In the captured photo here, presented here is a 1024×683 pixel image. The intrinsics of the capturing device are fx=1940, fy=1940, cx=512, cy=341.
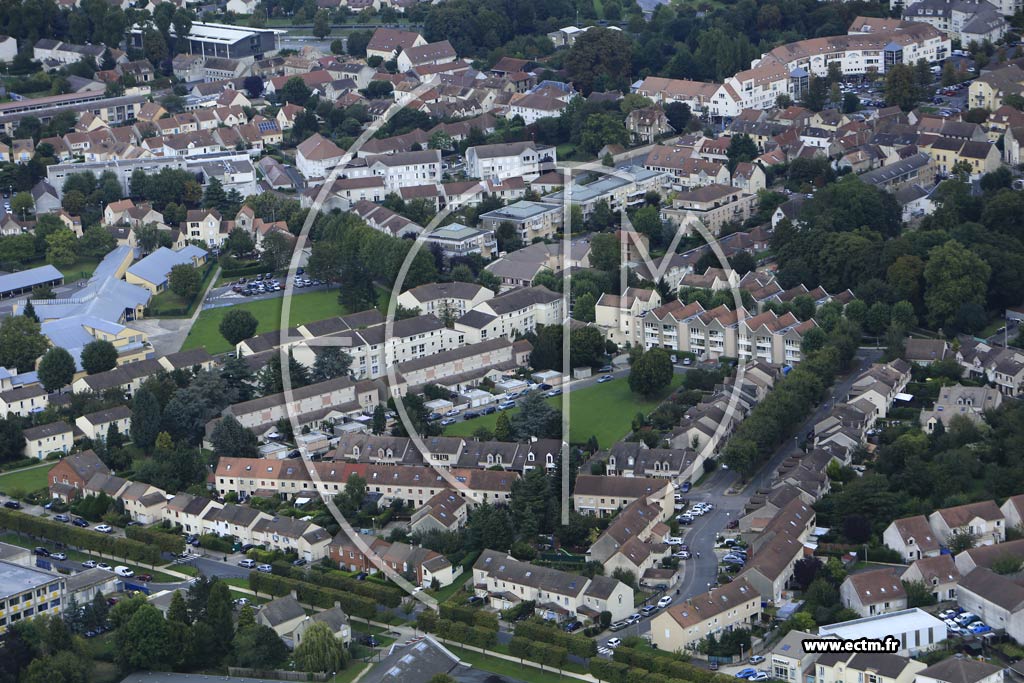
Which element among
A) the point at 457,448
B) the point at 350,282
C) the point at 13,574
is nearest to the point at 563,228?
the point at 350,282

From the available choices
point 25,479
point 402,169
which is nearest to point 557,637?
point 25,479

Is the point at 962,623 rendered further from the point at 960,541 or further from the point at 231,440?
the point at 231,440

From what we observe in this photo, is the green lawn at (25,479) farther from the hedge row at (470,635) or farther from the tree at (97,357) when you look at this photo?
the hedge row at (470,635)

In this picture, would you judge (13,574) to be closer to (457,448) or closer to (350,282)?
(457,448)

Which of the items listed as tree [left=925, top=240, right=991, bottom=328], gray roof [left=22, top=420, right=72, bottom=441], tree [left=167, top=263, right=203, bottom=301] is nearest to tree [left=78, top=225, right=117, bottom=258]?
tree [left=167, top=263, right=203, bottom=301]

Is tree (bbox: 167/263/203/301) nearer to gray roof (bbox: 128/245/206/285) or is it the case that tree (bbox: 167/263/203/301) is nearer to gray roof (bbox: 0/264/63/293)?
gray roof (bbox: 128/245/206/285)

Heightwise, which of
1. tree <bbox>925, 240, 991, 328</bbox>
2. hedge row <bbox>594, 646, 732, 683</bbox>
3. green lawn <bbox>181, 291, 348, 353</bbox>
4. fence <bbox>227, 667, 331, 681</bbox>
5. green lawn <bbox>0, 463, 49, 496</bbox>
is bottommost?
green lawn <bbox>0, 463, 49, 496</bbox>
